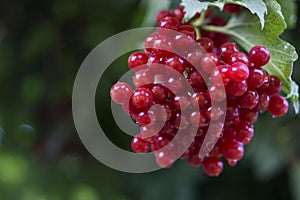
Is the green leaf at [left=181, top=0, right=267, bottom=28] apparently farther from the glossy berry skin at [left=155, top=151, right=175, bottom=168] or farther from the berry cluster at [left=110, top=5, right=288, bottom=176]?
the glossy berry skin at [left=155, top=151, right=175, bottom=168]

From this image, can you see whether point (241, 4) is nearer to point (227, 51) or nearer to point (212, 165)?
point (227, 51)

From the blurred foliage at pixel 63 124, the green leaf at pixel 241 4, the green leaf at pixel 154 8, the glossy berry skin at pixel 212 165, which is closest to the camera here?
the green leaf at pixel 241 4

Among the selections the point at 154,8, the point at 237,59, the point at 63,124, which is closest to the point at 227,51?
the point at 237,59

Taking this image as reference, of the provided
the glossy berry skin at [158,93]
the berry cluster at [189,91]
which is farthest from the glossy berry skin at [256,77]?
the glossy berry skin at [158,93]

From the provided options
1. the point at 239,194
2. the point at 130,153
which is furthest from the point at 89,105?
the point at 239,194

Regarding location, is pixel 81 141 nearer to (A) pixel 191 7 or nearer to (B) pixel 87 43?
(B) pixel 87 43

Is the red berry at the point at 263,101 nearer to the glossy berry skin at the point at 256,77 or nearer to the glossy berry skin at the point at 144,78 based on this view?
the glossy berry skin at the point at 256,77

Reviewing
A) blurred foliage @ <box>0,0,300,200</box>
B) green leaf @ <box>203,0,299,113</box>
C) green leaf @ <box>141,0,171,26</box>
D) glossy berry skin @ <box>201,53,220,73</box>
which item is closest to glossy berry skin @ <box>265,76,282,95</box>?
green leaf @ <box>203,0,299,113</box>

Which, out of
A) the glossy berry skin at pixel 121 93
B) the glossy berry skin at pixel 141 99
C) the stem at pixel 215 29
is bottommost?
the stem at pixel 215 29
